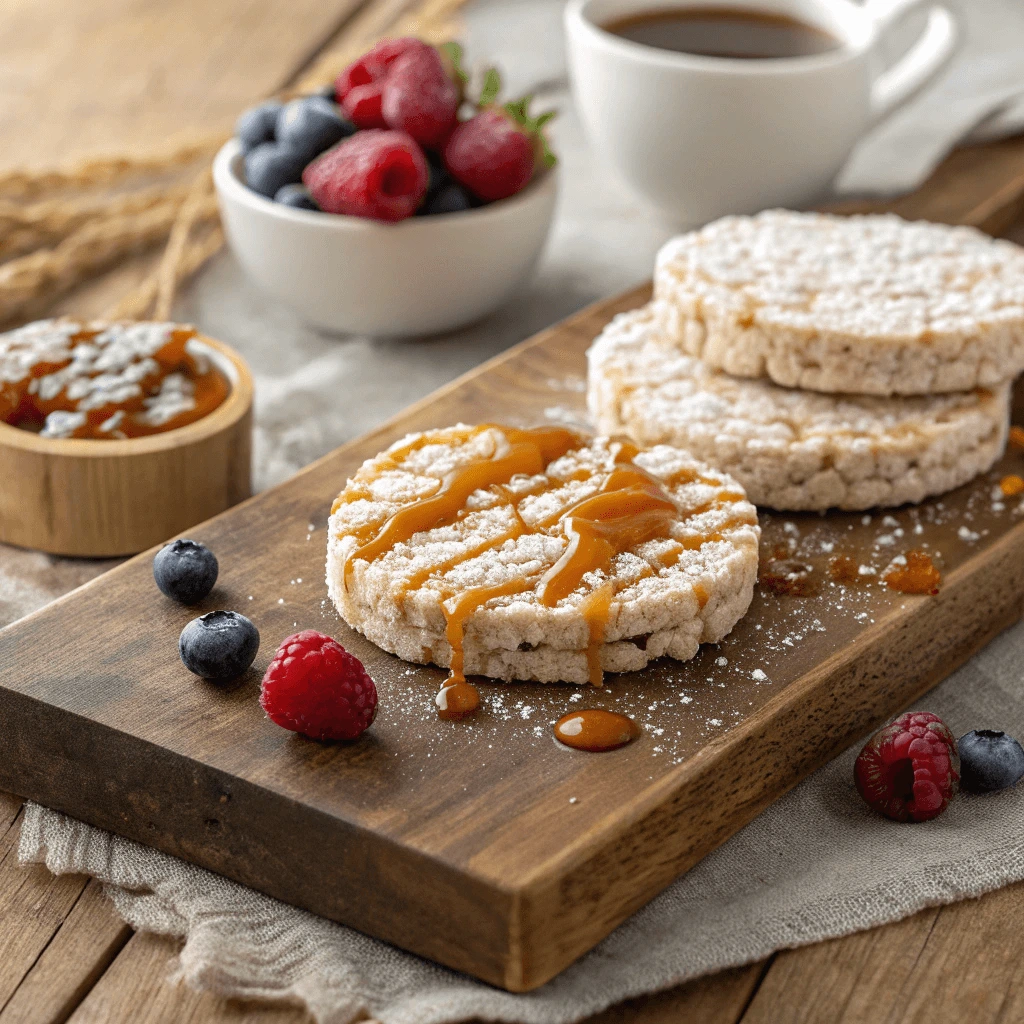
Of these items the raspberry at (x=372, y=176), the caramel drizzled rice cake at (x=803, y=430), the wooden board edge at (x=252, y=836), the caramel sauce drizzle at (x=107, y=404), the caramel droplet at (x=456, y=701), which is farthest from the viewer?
the raspberry at (x=372, y=176)

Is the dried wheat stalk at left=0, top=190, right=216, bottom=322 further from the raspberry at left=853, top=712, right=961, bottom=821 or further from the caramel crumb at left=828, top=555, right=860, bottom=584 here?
the raspberry at left=853, top=712, right=961, bottom=821

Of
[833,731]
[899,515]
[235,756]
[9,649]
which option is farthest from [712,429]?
[9,649]

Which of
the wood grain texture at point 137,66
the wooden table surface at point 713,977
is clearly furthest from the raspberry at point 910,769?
the wood grain texture at point 137,66

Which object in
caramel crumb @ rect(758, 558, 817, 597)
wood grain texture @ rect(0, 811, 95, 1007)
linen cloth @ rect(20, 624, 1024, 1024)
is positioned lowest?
wood grain texture @ rect(0, 811, 95, 1007)

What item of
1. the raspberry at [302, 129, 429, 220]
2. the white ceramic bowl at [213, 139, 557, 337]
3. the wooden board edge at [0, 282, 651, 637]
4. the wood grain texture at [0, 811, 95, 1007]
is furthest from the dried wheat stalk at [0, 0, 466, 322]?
the wood grain texture at [0, 811, 95, 1007]

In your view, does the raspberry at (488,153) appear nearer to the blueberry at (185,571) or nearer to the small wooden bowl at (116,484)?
the small wooden bowl at (116,484)

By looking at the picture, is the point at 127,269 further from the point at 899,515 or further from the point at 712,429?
the point at 899,515

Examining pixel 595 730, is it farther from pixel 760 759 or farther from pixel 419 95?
pixel 419 95
